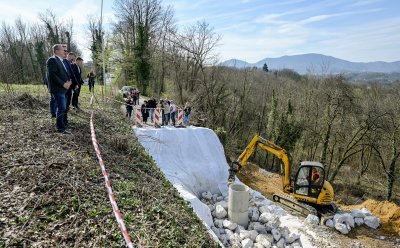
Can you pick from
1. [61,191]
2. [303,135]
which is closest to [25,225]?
[61,191]

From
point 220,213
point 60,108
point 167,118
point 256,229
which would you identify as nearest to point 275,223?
point 256,229

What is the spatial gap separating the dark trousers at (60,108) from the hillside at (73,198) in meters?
0.32

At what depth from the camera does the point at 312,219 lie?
11.3 metres

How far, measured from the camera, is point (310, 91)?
3394cm

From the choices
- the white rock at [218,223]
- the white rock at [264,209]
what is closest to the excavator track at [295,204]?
the white rock at [264,209]

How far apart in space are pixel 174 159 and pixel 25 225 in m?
10.2

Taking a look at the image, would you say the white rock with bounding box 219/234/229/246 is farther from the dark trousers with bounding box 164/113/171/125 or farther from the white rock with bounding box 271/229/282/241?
the dark trousers with bounding box 164/113/171/125

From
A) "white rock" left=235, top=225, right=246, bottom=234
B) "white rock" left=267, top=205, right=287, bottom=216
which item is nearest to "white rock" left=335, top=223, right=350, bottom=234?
"white rock" left=267, top=205, right=287, bottom=216

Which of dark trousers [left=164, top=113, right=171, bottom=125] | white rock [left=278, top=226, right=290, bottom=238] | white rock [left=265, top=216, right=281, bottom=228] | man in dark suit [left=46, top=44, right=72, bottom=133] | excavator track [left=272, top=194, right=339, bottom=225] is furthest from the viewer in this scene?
dark trousers [left=164, top=113, right=171, bottom=125]

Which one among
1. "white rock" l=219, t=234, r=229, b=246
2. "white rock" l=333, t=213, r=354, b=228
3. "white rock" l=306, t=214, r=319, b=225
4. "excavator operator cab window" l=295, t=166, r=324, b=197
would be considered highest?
"excavator operator cab window" l=295, t=166, r=324, b=197

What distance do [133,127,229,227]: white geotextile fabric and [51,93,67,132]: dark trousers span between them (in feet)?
17.9

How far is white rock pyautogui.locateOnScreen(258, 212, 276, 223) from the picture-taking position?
11.8 m

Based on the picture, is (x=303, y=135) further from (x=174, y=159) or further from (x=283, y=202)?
(x=174, y=159)

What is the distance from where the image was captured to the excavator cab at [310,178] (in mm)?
12211
